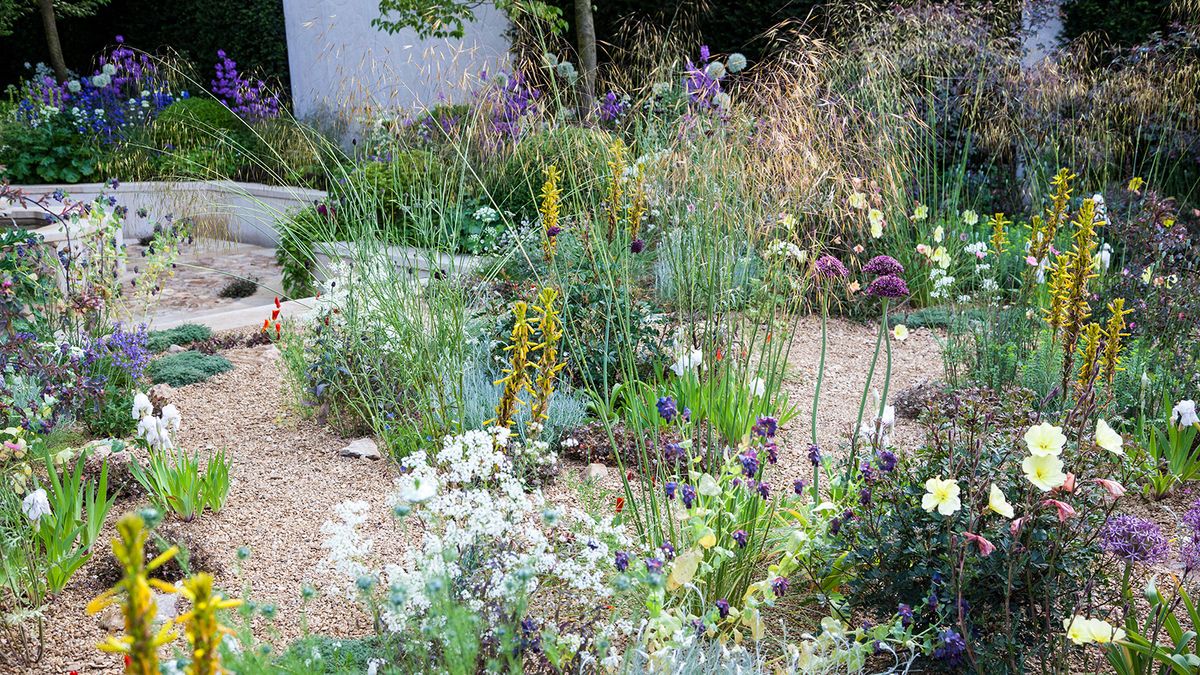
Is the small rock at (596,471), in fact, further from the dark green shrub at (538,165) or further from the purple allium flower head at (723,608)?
the dark green shrub at (538,165)

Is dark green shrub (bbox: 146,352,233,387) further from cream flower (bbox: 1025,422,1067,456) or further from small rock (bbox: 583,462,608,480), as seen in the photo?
cream flower (bbox: 1025,422,1067,456)

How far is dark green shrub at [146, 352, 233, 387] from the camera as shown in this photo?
13.9 ft

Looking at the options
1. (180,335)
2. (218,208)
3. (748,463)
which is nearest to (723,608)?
(748,463)

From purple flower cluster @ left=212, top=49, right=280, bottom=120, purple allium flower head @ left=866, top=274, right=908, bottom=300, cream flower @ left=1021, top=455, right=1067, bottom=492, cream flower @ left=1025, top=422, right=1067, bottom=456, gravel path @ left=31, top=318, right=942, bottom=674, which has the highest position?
purple flower cluster @ left=212, top=49, right=280, bottom=120

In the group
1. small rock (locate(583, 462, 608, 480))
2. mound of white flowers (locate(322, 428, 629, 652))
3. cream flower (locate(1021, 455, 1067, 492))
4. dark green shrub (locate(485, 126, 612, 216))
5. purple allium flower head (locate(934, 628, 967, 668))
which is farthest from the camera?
dark green shrub (locate(485, 126, 612, 216))

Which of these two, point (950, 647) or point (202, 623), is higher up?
point (202, 623)

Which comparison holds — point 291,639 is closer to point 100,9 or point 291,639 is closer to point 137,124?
point 137,124

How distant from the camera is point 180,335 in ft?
16.3

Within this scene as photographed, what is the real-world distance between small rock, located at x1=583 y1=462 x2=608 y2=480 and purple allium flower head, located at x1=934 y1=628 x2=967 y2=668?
1.40 meters

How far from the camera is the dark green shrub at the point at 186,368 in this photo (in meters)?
4.23

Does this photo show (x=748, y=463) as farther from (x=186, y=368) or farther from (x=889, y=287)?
(x=186, y=368)

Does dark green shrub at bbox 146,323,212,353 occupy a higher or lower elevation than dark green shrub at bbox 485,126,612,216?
lower

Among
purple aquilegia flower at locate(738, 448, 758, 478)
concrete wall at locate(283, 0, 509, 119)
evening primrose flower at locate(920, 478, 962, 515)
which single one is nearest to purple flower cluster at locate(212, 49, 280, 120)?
concrete wall at locate(283, 0, 509, 119)

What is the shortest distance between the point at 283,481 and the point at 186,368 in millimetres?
1398
